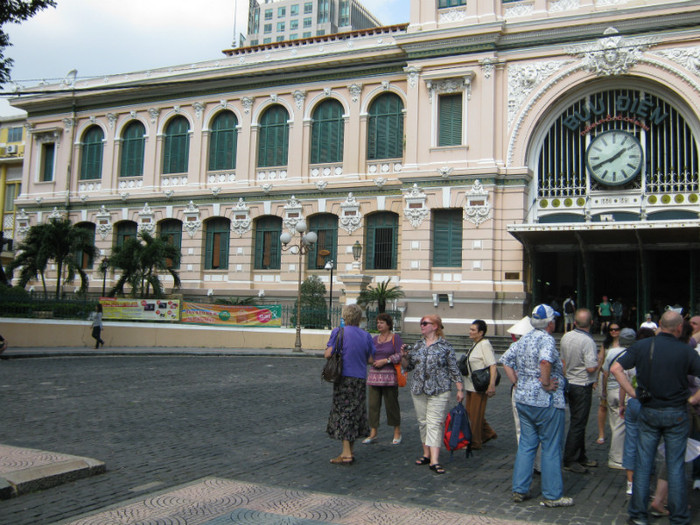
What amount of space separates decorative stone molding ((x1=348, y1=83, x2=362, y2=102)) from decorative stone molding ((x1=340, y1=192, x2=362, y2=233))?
429 cm

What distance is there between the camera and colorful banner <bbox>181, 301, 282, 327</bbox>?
85.5 ft

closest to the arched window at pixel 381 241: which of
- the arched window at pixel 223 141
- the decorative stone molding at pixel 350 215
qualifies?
the decorative stone molding at pixel 350 215

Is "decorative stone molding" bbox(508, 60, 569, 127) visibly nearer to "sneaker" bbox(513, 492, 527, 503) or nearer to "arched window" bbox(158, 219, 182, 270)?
"arched window" bbox(158, 219, 182, 270)

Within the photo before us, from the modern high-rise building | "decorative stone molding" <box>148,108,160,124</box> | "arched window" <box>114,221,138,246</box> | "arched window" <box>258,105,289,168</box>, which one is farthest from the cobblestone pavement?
the modern high-rise building

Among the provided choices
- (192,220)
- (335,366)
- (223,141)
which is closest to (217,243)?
(192,220)

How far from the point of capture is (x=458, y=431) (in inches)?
316

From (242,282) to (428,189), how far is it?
10.2 m

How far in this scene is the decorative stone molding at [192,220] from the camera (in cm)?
3288

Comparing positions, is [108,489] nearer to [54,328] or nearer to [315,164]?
[54,328]

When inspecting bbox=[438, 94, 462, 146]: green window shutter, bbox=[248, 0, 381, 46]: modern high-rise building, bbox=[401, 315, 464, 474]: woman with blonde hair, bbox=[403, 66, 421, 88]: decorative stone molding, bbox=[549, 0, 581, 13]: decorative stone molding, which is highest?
bbox=[248, 0, 381, 46]: modern high-rise building

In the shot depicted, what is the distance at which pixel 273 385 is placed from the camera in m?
15.5

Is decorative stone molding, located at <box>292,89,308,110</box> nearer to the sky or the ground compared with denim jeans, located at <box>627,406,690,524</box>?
nearer to the sky

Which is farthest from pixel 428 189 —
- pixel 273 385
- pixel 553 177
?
pixel 273 385

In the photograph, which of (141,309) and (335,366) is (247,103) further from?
(335,366)
